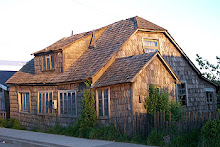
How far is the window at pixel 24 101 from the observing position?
2180 cm

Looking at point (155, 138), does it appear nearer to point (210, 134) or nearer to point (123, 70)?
point (210, 134)

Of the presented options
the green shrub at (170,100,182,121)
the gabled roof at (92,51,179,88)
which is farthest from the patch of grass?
the gabled roof at (92,51,179,88)

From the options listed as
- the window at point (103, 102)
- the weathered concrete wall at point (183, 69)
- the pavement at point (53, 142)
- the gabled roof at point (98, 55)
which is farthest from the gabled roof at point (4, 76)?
the weathered concrete wall at point (183, 69)

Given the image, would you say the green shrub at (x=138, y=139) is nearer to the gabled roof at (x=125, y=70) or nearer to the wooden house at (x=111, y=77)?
the wooden house at (x=111, y=77)

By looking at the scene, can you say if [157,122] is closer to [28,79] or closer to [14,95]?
[28,79]

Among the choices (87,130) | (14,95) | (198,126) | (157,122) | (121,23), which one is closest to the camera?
(198,126)

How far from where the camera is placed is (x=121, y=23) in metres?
21.1

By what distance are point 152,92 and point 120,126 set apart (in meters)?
2.21

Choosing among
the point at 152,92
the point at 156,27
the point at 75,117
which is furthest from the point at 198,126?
the point at 156,27

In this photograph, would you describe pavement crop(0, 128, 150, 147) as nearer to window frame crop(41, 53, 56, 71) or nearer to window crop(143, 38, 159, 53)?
window frame crop(41, 53, 56, 71)

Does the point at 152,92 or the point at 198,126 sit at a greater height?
the point at 152,92

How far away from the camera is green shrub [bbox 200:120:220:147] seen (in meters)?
10.1

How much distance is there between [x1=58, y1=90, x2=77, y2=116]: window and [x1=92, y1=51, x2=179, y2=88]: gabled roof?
2401 mm

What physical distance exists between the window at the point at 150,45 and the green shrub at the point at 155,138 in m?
7.86
